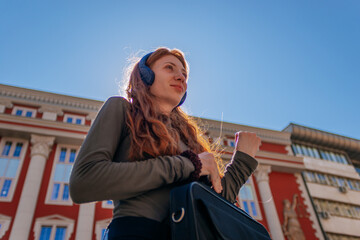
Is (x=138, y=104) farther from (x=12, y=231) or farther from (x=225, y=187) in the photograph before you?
(x=12, y=231)

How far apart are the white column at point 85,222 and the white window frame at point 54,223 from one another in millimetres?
298

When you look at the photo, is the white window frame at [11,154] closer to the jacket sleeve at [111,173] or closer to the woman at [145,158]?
the woman at [145,158]

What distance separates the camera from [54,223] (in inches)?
481

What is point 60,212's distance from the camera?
12.6 m

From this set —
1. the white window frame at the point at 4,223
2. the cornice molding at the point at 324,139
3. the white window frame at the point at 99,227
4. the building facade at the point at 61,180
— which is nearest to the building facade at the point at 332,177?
the cornice molding at the point at 324,139

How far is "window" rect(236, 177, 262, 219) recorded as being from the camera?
15.8 m

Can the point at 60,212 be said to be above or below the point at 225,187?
above

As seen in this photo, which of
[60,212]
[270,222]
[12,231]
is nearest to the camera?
[12,231]

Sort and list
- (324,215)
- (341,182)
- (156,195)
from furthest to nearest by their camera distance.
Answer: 1. (341,182)
2. (324,215)
3. (156,195)

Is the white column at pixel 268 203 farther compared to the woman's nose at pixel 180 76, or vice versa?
the white column at pixel 268 203

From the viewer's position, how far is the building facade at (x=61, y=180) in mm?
12180

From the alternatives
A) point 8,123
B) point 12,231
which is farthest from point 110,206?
point 8,123

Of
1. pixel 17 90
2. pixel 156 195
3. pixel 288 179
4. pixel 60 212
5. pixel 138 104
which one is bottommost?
pixel 156 195

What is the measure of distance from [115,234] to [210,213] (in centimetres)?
40
